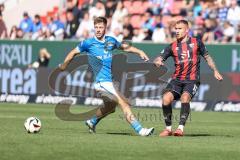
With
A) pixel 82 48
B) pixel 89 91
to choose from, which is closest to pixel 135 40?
pixel 89 91

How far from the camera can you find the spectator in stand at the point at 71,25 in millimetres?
30062

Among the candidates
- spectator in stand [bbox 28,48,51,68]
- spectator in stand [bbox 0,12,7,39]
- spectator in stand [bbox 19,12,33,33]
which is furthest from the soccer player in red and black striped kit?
spectator in stand [bbox 0,12,7,39]

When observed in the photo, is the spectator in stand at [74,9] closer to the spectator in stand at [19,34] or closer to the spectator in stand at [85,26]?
the spectator in stand at [85,26]

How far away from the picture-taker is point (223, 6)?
27.5 meters

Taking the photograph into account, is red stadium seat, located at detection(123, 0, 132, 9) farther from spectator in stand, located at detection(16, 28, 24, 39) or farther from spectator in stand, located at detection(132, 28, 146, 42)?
spectator in stand, located at detection(16, 28, 24, 39)

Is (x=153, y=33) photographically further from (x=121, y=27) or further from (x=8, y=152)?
(x=8, y=152)

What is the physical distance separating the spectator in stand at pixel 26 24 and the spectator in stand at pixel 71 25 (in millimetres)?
1612

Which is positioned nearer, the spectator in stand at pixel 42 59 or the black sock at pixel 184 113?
the black sock at pixel 184 113

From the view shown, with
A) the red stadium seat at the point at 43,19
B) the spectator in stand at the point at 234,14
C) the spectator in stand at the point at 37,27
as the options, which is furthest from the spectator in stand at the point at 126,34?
the red stadium seat at the point at 43,19

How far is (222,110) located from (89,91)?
14.6 ft

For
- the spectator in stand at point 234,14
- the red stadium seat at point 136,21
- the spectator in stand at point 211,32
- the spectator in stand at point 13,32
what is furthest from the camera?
the spectator in stand at point 13,32

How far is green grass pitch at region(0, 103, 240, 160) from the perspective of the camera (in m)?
11.3

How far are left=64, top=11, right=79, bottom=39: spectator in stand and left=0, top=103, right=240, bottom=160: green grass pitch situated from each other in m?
10.8

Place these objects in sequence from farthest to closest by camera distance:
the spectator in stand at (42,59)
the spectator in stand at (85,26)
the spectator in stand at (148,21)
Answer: the spectator in stand at (85,26), the spectator in stand at (42,59), the spectator in stand at (148,21)
